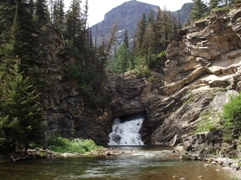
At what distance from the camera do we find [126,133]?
58188mm

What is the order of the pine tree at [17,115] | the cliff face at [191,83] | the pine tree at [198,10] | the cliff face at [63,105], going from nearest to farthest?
the pine tree at [17,115], the cliff face at [63,105], the cliff face at [191,83], the pine tree at [198,10]

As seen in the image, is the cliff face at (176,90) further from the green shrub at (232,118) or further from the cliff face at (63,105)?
the green shrub at (232,118)

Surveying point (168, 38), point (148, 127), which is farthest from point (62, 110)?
point (168, 38)

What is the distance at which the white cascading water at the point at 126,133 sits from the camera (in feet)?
183

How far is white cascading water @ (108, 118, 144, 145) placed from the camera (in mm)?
55844

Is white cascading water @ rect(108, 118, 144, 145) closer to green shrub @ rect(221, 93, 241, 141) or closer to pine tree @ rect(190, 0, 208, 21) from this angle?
pine tree @ rect(190, 0, 208, 21)

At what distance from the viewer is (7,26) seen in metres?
34.8

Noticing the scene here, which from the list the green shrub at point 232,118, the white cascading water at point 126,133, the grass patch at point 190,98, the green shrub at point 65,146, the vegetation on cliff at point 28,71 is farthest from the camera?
Result: the white cascading water at point 126,133

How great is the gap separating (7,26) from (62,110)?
16947mm

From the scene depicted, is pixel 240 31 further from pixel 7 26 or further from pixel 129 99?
pixel 7 26

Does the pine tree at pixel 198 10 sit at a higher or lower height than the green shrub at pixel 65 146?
higher

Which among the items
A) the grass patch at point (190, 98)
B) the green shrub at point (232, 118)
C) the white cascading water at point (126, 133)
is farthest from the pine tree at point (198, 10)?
the green shrub at point (232, 118)

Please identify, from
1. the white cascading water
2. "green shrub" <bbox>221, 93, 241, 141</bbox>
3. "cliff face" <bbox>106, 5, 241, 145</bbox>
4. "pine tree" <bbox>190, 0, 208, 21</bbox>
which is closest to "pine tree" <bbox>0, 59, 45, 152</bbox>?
"green shrub" <bbox>221, 93, 241, 141</bbox>

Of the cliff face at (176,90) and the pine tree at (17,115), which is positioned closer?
the pine tree at (17,115)
